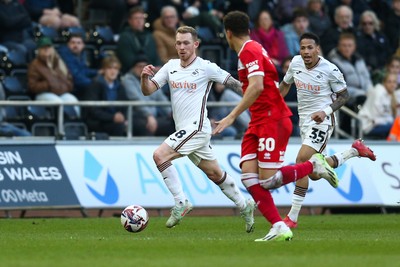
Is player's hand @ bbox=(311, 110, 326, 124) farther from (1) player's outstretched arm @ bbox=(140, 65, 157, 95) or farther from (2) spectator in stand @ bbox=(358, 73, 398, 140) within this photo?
(2) spectator in stand @ bbox=(358, 73, 398, 140)

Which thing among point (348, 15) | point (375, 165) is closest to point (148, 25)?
point (348, 15)

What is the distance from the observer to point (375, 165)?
2253 cm

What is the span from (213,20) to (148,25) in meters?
1.41

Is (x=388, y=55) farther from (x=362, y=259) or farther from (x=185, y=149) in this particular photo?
(x=362, y=259)

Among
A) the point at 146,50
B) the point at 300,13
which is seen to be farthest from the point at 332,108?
the point at 300,13

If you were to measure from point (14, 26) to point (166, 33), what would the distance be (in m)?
3.23

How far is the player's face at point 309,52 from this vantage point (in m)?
17.4

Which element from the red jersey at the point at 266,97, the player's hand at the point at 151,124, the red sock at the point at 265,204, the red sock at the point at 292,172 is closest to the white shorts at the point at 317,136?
the red jersey at the point at 266,97

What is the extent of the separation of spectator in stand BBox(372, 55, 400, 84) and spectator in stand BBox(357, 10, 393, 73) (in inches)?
22.0

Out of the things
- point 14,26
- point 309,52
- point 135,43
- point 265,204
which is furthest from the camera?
point 135,43

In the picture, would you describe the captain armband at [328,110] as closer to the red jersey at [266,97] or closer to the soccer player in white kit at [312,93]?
the soccer player in white kit at [312,93]

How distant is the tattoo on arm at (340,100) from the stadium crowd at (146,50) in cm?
554

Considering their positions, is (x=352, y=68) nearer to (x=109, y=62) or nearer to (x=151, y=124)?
(x=151, y=124)

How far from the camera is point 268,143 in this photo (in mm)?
14555
